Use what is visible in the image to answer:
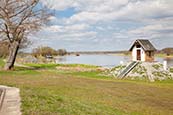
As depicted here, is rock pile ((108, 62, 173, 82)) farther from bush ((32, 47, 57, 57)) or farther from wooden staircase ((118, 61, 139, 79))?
bush ((32, 47, 57, 57))

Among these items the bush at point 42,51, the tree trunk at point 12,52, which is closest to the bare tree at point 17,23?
the tree trunk at point 12,52

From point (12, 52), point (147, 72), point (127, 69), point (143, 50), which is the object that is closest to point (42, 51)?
point (12, 52)

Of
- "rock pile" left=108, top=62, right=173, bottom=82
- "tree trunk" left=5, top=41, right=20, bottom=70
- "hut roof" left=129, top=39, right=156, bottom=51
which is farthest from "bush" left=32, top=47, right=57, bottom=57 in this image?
"rock pile" left=108, top=62, right=173, bottom=82

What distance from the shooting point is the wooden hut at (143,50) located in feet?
137

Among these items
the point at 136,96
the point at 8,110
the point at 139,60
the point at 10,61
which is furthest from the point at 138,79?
the point at 8,110

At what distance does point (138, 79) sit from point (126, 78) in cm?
163

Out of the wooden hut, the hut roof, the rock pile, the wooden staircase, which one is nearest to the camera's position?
the rock pile

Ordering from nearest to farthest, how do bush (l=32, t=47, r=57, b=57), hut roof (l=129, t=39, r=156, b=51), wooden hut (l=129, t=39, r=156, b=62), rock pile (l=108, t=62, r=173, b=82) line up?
1. rock pile (l=108, t=62, r=173, b=82)
2. wooden hut (l=129, t=39, r=156, b=62)
3. hut roof (l=129, t=39, r=156, b=51)
4. bush (l=32, t=47, r=57, b=57)

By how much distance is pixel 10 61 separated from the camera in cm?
4241

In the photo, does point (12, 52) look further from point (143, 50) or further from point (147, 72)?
point (147, 72)

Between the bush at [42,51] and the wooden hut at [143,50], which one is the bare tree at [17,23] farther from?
the bush at [42,51]

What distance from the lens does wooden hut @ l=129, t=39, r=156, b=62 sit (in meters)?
41.8

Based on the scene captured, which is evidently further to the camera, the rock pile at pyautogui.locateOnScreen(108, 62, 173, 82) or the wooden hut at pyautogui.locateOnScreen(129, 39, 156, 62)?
the wooden hut at pyautogui.locateOnScreen(129, 39, 156, 62)

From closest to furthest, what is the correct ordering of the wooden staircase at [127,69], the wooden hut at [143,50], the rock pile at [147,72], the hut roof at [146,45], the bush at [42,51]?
the rock pile at [147,72], the wooden staircase at [127,69], the wooden hut at [143,50], the hut roof at [146,45], the bush at [42,51]
